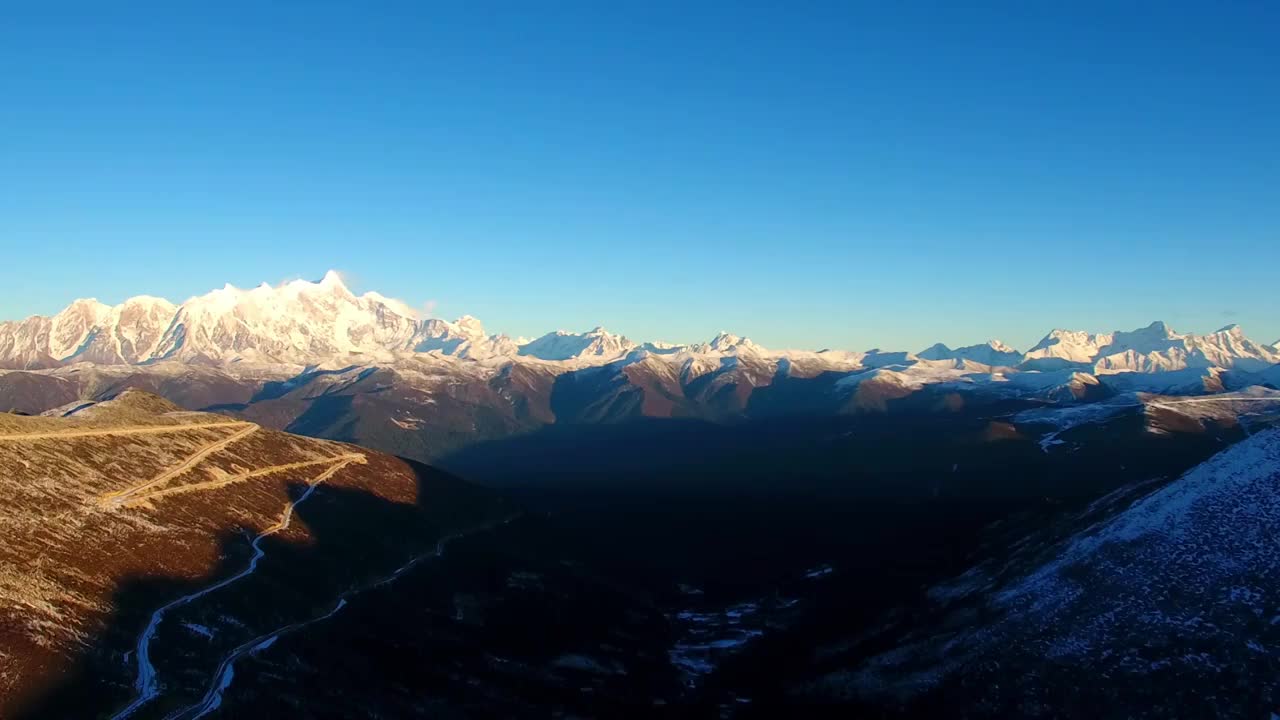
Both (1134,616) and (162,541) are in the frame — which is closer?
(1134,616)

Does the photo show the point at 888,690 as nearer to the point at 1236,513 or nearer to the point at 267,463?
the point at 1236,513

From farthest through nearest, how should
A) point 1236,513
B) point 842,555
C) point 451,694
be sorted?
point 842,555 < point 1236,513 < point 451,694

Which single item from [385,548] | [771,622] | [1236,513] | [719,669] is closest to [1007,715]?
[719,669]

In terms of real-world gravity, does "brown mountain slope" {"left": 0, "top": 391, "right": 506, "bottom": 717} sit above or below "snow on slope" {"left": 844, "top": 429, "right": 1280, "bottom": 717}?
above

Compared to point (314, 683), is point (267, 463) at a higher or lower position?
higher

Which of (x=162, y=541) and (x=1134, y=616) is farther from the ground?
(x=162, y=541)

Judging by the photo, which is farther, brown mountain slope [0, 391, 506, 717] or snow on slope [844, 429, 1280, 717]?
snow on slope [844, 429, 1280, 717]

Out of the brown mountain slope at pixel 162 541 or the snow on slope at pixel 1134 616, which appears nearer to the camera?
the brown mountain slope at pixel 162 541

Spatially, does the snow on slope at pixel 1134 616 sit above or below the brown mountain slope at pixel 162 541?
below
